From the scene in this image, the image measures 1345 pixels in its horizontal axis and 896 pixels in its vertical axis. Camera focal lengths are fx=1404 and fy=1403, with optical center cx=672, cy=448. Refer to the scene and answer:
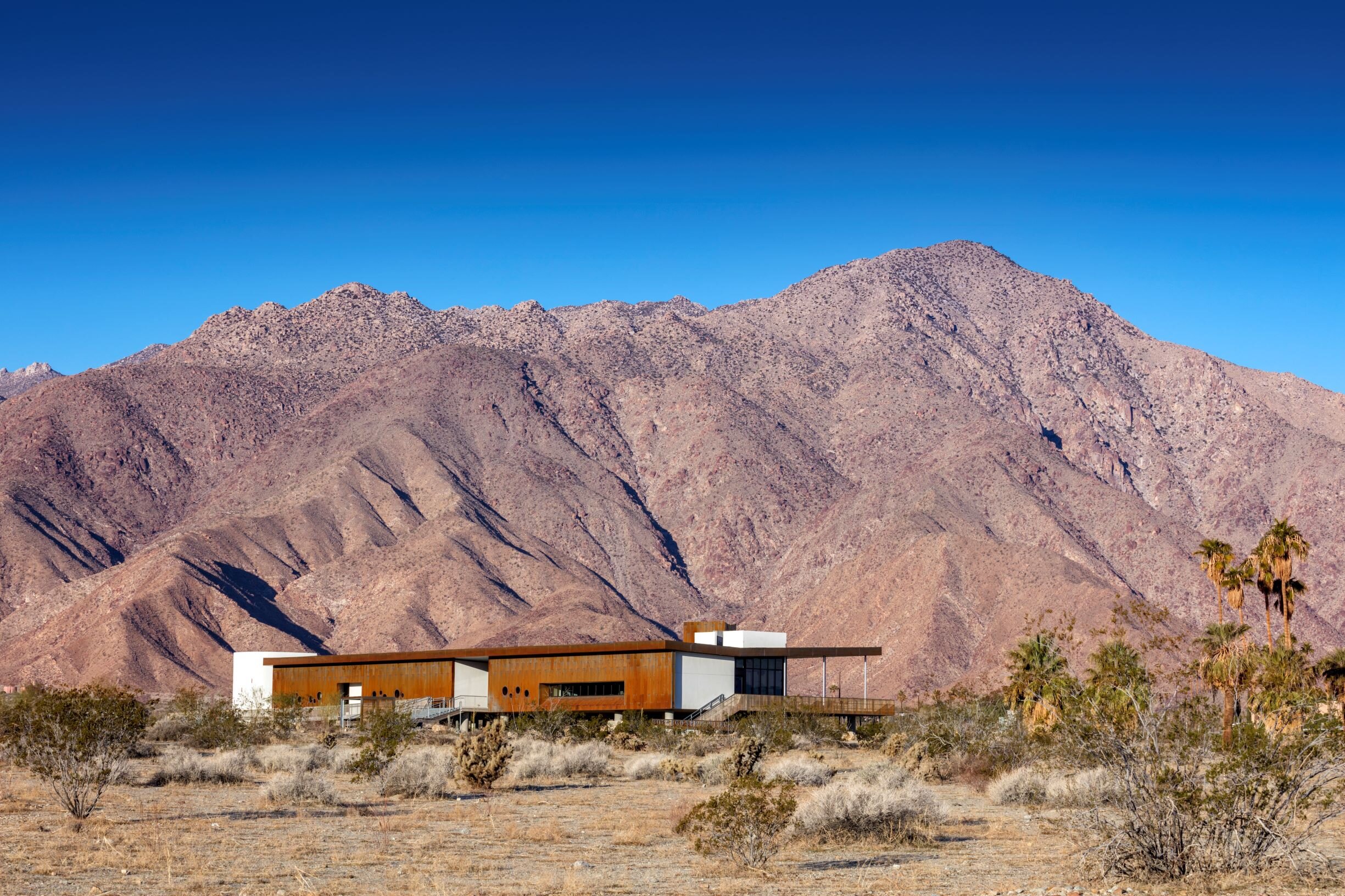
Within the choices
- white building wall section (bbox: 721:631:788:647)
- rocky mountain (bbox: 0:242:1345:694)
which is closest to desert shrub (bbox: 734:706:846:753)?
white building wall section (bbox: 721:631:788:647)

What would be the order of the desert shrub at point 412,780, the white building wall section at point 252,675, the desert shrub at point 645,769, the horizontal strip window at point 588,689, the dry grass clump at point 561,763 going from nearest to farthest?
the desert shrub at point 412,780
the dry grass clump at point 561,763
the desert shrub at point 645,769
the horizontal strip window at point 588,689
the white building wall section at point 252,675

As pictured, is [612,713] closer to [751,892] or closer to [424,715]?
[424,715]

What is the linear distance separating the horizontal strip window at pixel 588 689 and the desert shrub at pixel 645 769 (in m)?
23.7

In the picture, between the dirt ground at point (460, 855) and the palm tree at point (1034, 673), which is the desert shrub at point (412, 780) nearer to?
the dirt ground at point (460, 855)

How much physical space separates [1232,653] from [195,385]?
164596 mm

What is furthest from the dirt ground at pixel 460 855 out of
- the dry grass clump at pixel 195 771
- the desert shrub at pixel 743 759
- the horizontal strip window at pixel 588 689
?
the horizontal strip window at pixel 588 689

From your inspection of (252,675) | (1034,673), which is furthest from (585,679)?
(252,675)

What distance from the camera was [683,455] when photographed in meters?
185

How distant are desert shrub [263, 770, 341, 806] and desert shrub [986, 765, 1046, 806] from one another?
14300 mm

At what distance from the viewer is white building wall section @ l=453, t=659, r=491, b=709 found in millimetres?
69625

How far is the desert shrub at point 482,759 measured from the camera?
108 ft

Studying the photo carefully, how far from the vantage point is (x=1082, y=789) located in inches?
974

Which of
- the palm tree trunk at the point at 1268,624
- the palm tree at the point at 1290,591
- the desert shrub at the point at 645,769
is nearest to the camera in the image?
the desert shrub at the point at 645,769

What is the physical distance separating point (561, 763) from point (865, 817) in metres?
17.2
